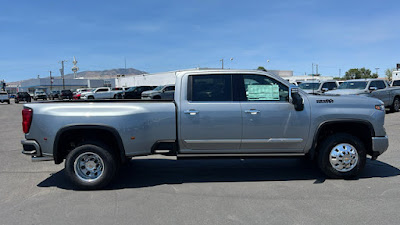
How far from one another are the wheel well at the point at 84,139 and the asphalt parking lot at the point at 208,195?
611 mm

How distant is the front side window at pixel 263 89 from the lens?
5277 mm

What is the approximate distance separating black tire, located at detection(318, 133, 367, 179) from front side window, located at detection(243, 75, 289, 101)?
109cm

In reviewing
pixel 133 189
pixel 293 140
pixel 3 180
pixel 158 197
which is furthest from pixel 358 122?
pixel 3 180

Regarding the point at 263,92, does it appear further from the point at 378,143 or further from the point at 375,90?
the point at 375,90

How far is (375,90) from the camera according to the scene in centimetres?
1538

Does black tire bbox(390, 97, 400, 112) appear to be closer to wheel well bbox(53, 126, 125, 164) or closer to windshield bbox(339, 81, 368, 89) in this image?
windshield bbox(339, 81, 368, 89)

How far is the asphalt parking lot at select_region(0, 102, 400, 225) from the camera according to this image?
3994mm

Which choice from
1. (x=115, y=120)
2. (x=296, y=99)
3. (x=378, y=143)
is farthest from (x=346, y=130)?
(x=115, y=120)

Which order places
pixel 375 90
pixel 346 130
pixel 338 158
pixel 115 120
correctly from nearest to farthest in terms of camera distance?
pixel 115 120, pixel 338 158, pixel 346 130, pixel 375 90

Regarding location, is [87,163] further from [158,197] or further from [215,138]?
[215,138]

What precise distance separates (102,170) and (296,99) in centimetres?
340

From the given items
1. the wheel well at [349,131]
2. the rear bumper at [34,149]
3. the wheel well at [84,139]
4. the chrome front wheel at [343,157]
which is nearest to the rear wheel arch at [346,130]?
the wheel well at [349,131]

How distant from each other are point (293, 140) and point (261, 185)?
36.7 inches

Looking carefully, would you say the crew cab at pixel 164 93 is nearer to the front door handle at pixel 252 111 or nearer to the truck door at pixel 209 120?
the truck door at pixel 209 120
